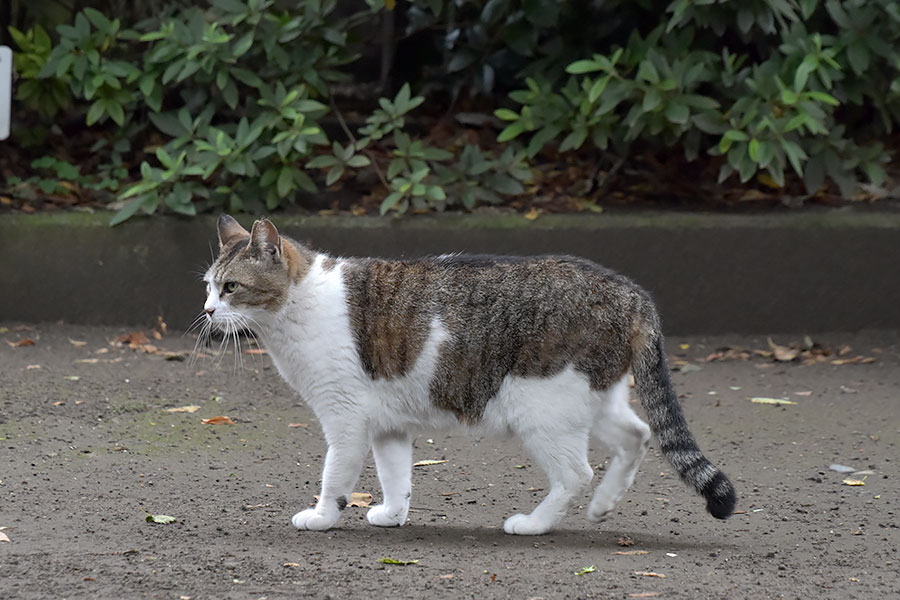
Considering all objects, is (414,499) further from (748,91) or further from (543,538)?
(748,91)

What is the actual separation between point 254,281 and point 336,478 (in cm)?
81

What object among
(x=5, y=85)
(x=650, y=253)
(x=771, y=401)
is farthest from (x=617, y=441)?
(x=5, y=85)

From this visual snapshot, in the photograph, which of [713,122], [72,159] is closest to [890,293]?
[713,122]

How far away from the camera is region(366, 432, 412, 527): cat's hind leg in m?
4.81

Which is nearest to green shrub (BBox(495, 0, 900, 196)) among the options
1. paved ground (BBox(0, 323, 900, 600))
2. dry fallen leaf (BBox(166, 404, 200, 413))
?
paved ground (BBox(0, 323, 900, 600))

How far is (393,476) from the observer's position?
4816mm

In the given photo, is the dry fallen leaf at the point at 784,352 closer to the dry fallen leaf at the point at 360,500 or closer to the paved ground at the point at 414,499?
the paved ground at the point at 414,499

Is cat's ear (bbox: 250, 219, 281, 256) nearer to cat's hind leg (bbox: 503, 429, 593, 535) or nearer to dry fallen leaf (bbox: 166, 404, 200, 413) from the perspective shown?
cat's hind leg (bbox: 503, 429, 593, 535)

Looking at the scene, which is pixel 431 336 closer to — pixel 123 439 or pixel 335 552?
pixel 335 552

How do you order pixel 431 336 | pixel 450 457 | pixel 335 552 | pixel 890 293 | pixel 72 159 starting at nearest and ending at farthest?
pixel 335 552, pixel 431 336, pixel 450 457, pixel 890 293, pixel 72 159

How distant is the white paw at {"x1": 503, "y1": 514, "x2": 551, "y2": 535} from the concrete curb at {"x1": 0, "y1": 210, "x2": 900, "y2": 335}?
3577 millimetres

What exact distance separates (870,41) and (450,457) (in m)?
4.33

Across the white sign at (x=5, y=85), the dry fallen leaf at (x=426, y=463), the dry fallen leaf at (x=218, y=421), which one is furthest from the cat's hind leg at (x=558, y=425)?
the white sign at (x=5, y=85)

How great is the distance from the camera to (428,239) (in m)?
8.12
